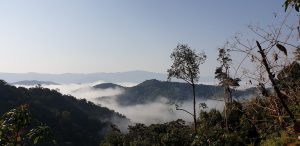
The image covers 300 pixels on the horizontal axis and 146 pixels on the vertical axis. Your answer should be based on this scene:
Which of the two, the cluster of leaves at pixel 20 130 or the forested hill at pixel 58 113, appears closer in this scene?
the cluster of leaves at pixel 20 130

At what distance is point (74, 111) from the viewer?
169 m

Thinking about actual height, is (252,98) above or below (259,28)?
below

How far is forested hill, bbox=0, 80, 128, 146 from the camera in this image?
459 feet

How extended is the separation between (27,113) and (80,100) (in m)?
196

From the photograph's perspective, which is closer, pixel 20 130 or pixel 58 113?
pixel 20 130

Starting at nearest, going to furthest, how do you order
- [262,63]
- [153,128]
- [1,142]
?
[1,142], [262,63], [153,128]

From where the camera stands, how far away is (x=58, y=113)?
152 metres

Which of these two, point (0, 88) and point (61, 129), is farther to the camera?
point (0, 88)

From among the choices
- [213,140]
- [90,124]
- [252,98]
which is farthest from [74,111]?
[252,98]

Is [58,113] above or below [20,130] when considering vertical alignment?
below

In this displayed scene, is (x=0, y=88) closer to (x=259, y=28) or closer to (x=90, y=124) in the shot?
(x=90, y=124)

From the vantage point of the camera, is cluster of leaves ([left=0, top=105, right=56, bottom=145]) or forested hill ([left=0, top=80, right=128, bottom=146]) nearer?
cluster of leaves ([left=0, top=105, right=56, bottom=145])

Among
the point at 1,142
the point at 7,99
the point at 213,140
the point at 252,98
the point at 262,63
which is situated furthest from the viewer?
the point at 7,99

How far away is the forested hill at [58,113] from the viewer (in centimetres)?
13981
